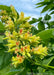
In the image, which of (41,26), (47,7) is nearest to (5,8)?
(41,26)

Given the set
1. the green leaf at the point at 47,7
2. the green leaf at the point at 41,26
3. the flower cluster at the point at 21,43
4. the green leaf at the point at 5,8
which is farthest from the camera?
the green leaf at the point at 47,7

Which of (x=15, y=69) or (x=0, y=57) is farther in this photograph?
(x=0, y=57)

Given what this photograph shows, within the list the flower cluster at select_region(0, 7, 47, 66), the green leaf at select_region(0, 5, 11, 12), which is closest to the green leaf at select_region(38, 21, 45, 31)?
the green leaf at select_region(0, 5, 11, 12)

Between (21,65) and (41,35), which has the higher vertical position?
(41,35)

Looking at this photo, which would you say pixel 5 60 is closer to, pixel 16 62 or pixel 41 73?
pixel 16 62

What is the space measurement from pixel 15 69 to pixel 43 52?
19 centimetres

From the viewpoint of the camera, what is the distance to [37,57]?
0.90 m

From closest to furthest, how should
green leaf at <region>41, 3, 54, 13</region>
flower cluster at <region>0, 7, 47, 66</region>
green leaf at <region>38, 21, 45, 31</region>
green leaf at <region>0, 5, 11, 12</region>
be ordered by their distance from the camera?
flower cluster at <region>0, 7, 47, 66</region> → green leaf at <region>0, 5, 11, 12</region> → green leaf at <region>38, 21, 45, 31</region> → green leaf at <region>41, 3, 54, 13</region>

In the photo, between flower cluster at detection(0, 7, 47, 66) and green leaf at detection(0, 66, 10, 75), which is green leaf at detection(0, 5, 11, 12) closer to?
flower cluster at detection(0, 7, 47, 66)

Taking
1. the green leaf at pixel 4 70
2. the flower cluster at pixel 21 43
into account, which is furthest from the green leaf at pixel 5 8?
the green leaf at pixel 4 70

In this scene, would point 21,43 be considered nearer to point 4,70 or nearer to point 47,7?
point 4,70

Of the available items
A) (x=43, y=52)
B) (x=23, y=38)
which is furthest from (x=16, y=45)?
(x=43, y=52)

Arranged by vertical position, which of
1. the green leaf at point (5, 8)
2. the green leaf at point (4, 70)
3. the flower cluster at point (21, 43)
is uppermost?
the green leaf at point (5, 8)

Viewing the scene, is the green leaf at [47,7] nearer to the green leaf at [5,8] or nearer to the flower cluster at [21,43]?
the green leaf at [5,8]
